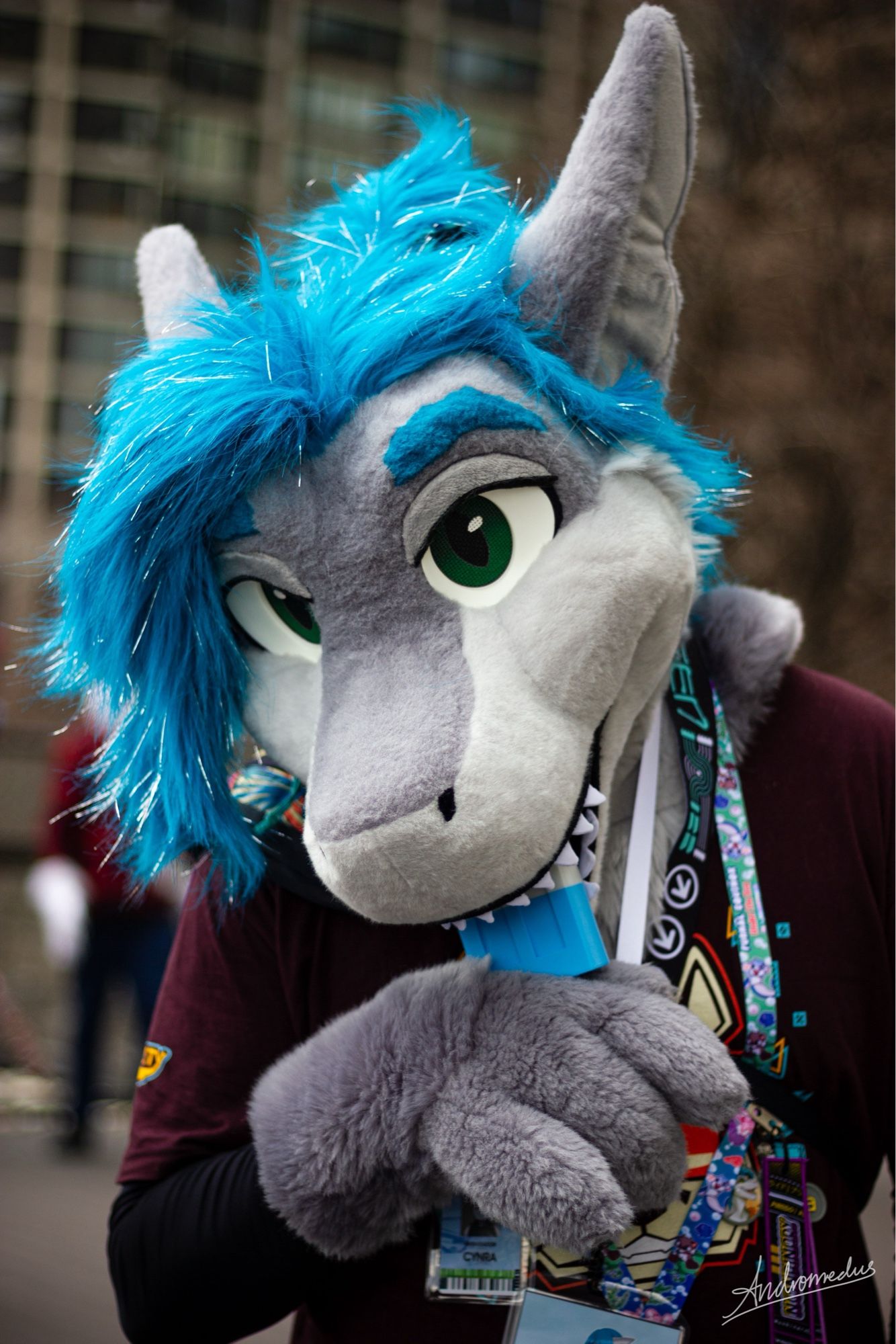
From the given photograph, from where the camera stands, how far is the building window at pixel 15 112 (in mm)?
14395

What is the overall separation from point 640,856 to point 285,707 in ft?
1.20

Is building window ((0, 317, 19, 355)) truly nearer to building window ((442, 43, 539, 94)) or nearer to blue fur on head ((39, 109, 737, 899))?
building window ((442, 43, 539, 94))

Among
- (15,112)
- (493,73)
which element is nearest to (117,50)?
(15,112)

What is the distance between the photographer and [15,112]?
1468 centimetres

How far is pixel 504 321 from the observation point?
1042mm

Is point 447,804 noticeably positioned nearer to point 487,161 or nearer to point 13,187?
point 487,161

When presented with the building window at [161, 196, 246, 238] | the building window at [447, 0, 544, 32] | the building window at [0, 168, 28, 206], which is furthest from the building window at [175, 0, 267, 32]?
the building window at [0, 168, 28, 206]

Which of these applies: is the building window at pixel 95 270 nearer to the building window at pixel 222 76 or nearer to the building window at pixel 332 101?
the building window at pixel 222 76

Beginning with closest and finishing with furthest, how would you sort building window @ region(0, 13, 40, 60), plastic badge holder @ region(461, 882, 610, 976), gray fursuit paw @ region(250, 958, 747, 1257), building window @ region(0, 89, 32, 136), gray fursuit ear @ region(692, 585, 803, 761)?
gray fursuit paw @ region(250, 958, 747, 1257)
plastic badge holder @ region(461, 882, 610, 976)
gray fursuit ear @ region(692, 585, 803, 761)
building window @ region(0, 13, 40, 60)
building window @ region(0, 89, 32, 136)

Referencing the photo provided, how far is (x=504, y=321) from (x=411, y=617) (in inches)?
10.6

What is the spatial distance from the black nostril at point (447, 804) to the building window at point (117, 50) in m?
16.3

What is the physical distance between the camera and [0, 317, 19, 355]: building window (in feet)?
51.4

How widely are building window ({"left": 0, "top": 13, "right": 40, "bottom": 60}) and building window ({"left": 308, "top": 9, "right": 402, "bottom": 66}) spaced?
3314mm

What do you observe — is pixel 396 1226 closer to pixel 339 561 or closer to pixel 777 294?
pixel 339 561
